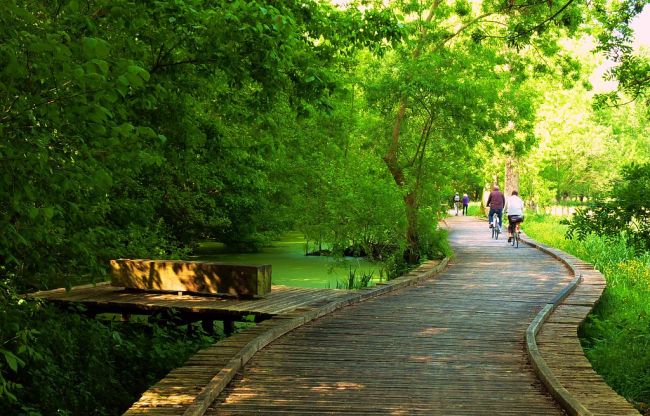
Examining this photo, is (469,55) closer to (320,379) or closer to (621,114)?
(320,379)

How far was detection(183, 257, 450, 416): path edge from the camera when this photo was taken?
227 inches

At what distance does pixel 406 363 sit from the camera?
294 inches

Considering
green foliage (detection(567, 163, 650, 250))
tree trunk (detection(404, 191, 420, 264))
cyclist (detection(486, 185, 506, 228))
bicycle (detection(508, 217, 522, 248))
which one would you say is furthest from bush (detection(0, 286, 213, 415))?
cyclist (detection(486, 185, 506, 228))

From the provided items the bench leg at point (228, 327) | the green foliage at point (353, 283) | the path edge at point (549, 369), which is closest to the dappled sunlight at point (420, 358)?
the path edge at point (549, 369)

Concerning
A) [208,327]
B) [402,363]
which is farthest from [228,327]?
[402,363]

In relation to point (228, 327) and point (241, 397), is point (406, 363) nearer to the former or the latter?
point (241, 397)

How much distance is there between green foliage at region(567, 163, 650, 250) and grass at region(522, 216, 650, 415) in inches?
9.3

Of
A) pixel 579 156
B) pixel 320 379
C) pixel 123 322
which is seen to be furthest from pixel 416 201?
pixel 579 156

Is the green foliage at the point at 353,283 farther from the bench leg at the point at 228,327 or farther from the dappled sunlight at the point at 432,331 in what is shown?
the dappled sunlight at the point at 432,331

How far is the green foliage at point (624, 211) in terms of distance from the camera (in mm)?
6875

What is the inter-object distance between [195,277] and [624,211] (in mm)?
7192

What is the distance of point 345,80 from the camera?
67.4ft

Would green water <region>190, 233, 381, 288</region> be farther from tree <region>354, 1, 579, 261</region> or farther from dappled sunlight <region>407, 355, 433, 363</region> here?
dappled sunlight <region>407, 355, 433, 363</region>

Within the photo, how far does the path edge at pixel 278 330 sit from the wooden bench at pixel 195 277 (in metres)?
1.48
